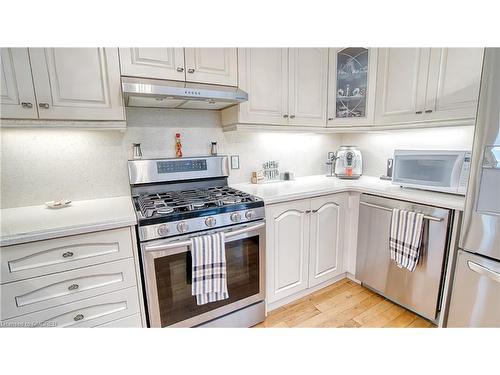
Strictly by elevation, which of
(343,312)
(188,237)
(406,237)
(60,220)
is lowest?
(343,312)

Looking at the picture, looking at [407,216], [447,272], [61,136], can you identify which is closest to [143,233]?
[61,136]

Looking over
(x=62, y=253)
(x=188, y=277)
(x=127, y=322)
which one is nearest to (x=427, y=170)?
(x=188, y=277)

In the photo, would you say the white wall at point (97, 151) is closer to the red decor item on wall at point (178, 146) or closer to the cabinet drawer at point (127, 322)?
the red decor item on wall at point (178, 146)

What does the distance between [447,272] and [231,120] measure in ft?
5.55

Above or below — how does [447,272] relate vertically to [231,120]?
below

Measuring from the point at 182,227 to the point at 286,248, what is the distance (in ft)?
2.56

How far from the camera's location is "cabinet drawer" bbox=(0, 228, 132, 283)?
41.4 inches

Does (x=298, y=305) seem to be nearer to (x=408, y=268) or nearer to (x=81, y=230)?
(x=408, y=268)

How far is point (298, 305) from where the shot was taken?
1.88 meters

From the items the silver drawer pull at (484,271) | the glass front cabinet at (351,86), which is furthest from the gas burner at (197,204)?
the silver drawer pull at (484,271)

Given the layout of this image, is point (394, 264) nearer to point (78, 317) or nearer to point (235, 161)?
point (235, 161)

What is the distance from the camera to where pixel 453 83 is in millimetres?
1521

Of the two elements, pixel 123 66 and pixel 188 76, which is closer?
pixel 123 66

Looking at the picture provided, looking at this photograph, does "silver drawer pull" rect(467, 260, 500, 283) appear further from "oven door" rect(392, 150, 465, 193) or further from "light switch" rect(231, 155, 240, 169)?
"light switch" rect(231, 155, 240, 169)
